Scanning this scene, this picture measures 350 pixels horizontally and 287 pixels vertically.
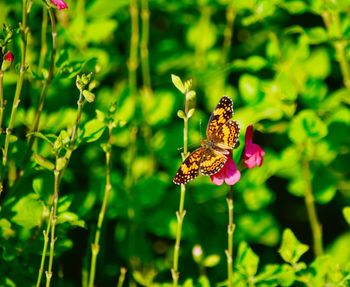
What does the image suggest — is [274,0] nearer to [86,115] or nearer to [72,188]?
[86,115]

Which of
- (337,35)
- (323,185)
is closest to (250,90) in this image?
(337,35)

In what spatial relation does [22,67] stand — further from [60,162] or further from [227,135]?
[227,135]

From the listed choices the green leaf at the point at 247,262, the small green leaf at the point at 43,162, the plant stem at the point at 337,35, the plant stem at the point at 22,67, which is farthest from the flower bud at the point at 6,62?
the plant stem at the point at 337,35

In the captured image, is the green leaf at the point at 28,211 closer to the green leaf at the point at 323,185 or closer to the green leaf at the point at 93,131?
the green leaf at the point at 93,131

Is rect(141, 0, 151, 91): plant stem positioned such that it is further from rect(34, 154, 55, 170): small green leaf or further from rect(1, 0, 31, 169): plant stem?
rect(34, 154, 55, 170): small green leaf

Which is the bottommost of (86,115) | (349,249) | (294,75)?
(349,249)

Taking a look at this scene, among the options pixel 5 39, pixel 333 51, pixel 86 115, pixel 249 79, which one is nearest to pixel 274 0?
pixel 249 79
